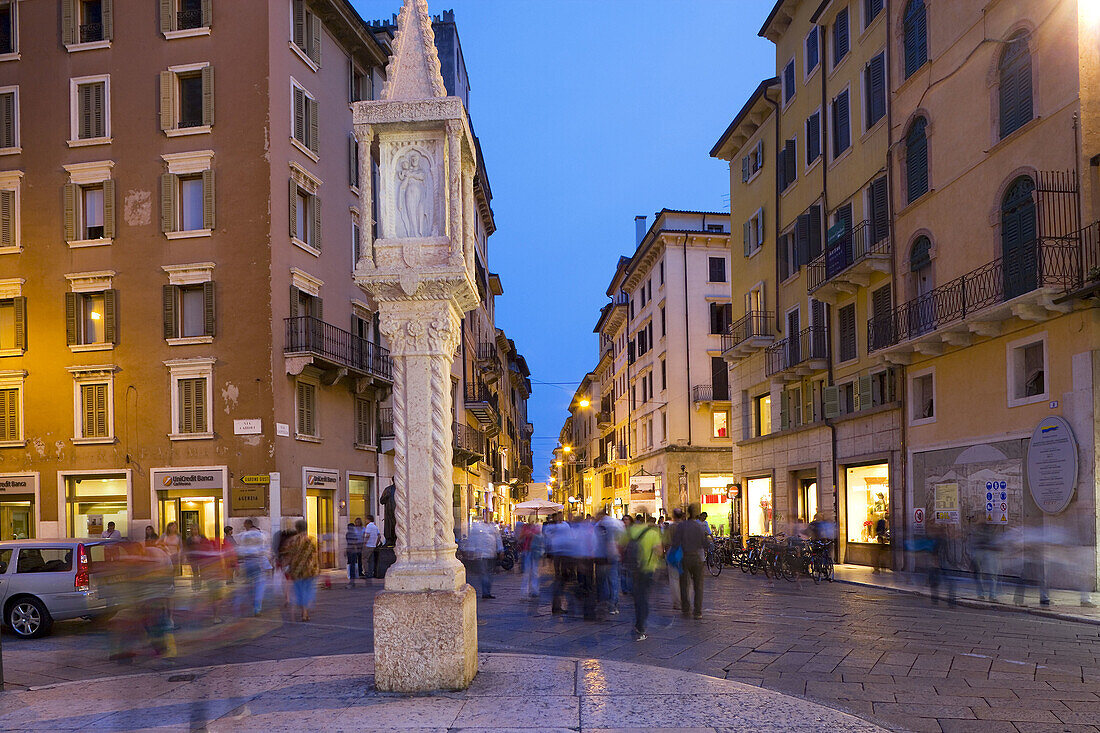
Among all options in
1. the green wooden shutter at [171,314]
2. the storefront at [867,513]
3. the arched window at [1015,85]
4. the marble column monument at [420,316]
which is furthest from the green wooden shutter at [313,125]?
the marble column monument at [420,316]

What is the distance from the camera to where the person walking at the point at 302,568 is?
595 inches

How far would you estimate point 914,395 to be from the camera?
24.1 meters

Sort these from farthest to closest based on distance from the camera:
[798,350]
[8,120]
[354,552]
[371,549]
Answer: [798,350]
[8,120]
[371,549]
[354,552]

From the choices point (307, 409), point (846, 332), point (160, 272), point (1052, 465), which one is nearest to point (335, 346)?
point (307, 409)

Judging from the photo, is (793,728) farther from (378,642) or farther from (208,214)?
(208,214)

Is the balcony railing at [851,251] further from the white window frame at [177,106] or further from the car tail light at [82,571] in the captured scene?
the car tail light at [82,571]

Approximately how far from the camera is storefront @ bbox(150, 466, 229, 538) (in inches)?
1029

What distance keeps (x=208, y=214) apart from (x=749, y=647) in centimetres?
2097

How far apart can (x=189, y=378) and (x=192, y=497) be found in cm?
330


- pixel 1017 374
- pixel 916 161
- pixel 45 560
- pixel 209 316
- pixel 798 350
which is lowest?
pixel 45 560

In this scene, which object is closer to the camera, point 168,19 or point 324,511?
point 168,19

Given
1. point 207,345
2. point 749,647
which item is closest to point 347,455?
point 207,345

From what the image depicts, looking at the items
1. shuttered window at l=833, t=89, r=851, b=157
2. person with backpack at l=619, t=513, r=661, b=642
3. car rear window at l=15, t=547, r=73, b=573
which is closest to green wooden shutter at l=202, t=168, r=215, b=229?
car rear window at l=15, t=547, r=73, b=573

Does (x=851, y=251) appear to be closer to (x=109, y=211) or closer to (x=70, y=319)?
(x=109, y=211)
